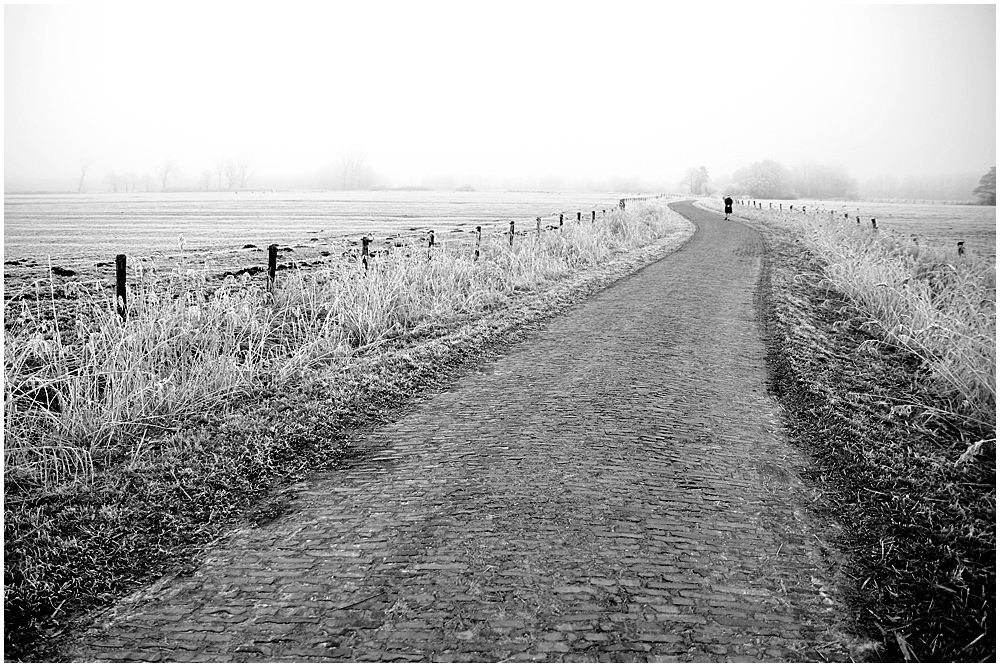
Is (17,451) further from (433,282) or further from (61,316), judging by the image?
(433,282)

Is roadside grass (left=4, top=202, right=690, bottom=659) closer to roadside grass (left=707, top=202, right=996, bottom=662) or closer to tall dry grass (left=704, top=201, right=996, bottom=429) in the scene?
roadside grass (left=707, top=202, right=996, bottom=662)

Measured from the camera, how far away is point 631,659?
8.62ft

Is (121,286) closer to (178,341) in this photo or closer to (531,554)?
(178,341)

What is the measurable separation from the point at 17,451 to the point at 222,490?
1630mm

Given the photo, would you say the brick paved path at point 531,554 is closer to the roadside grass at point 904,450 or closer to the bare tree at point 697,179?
the roadside grass at point 904,450

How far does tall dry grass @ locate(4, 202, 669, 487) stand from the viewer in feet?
15.4

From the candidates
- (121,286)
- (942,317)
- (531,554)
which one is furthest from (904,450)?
(121,286)

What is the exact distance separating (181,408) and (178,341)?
1673 millimetres

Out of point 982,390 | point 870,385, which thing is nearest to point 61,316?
point 870,385

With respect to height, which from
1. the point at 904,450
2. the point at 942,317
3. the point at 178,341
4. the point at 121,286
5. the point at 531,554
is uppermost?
the point at 121,286

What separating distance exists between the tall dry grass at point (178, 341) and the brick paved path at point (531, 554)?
1780 millimetres

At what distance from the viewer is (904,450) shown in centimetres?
474

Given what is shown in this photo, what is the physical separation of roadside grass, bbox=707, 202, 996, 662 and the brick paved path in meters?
0.32

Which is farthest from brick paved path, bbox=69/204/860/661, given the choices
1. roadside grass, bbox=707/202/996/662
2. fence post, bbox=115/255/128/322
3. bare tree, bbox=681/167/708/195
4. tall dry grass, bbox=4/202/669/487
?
bare tree, bbox=681/167/708/195
